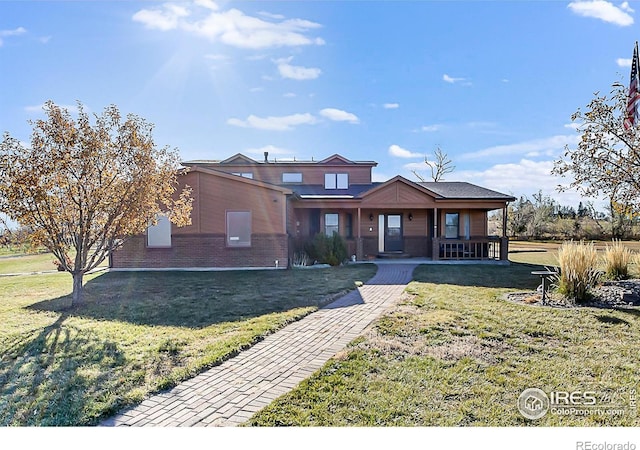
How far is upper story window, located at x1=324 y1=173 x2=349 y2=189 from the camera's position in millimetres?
19312

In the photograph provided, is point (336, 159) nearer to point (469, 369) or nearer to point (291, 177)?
point (291, 177)

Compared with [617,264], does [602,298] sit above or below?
below

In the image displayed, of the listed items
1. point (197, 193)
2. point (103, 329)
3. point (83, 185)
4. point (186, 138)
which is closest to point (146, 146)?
point (83, 185)

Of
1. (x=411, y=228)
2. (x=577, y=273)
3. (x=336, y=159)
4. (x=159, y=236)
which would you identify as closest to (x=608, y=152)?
(x=577, y=273)

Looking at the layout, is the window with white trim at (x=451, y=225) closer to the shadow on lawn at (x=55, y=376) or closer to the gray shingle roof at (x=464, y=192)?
the gray shingle roof at (x=464, y=192)

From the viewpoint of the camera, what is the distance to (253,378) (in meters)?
3.79

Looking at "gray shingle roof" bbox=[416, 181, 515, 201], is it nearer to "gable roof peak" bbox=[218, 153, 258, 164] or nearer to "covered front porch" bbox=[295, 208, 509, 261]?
"covered front porch" bbox=[295, 208, 509, 261]

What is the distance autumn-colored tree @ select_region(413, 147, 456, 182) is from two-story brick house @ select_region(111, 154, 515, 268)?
577 inches

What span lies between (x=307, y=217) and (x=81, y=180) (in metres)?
11.3

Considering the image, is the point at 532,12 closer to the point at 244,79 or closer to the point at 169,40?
the point at 244,79

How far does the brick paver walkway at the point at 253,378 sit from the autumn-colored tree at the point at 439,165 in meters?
29.7

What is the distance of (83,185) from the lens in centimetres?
708

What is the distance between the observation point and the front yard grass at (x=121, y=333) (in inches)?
136
